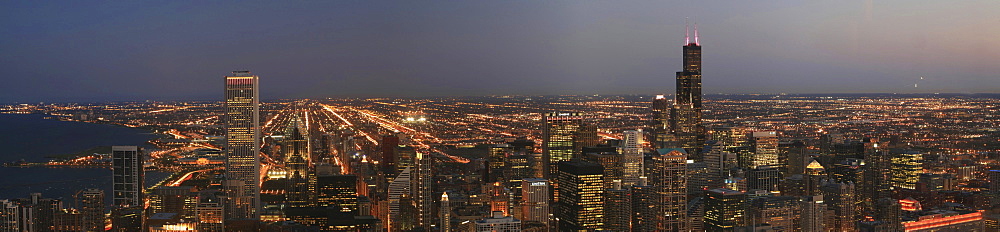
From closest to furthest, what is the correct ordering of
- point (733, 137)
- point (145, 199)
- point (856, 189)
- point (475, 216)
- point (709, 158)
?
point (475, 216) < point (145, 199) < point (856, 189) < point (709, 158) < point (733, 137)

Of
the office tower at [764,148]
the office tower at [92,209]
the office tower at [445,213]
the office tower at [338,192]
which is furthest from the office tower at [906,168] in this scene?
the office tower at [92,209]

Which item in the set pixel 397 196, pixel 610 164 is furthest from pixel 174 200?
pixel 610 164

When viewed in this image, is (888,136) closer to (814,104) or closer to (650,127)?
(814,104)

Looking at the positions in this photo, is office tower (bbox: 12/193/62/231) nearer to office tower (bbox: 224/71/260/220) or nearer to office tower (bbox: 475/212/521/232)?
office tower (bbox: 224/71/260/220)

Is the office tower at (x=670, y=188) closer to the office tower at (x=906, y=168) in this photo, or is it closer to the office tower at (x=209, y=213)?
the office tower at (x=906, y=168)

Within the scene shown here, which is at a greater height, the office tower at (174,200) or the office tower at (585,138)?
the office tower at (585,138)

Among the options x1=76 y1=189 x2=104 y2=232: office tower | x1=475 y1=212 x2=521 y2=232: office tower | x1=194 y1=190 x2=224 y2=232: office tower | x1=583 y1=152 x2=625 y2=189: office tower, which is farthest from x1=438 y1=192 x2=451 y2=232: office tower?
x1=76 y1=189 x2=104 y2=232: office tower

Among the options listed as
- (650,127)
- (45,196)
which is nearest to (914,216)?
(650,127)
